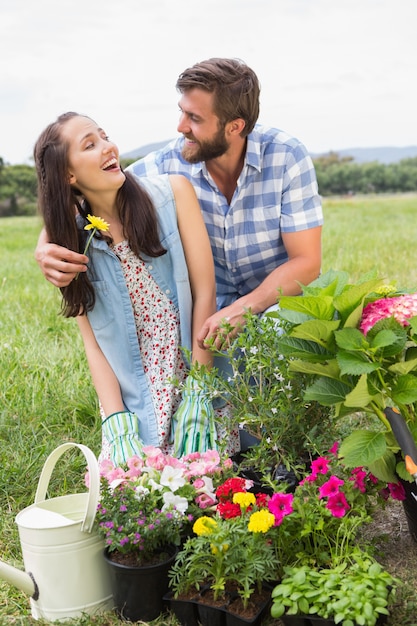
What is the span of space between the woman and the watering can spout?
614 millimetres

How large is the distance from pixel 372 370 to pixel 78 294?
124cm

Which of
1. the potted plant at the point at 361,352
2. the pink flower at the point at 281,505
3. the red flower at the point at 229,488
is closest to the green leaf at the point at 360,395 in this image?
the potted plant at the point at 361,352

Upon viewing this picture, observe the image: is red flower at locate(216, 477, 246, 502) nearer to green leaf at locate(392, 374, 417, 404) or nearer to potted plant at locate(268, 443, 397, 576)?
potted plant at locate(268, 443, 397, 576)

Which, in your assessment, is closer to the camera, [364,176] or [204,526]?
[204,526]

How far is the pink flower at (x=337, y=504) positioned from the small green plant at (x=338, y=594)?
147 mm

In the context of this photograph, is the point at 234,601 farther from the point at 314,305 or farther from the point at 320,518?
the point at 314,305

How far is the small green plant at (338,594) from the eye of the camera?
181cm

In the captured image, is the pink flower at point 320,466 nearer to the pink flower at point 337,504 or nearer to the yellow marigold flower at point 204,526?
the pink flower at point 337,504

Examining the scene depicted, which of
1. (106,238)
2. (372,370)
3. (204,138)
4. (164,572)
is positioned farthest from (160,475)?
(204,138)

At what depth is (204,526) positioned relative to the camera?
6.60 feet

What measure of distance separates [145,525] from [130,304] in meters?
1.03

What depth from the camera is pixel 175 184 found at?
291cm

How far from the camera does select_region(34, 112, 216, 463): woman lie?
8.93 ft

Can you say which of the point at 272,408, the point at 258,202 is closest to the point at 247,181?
the point at 258,202
